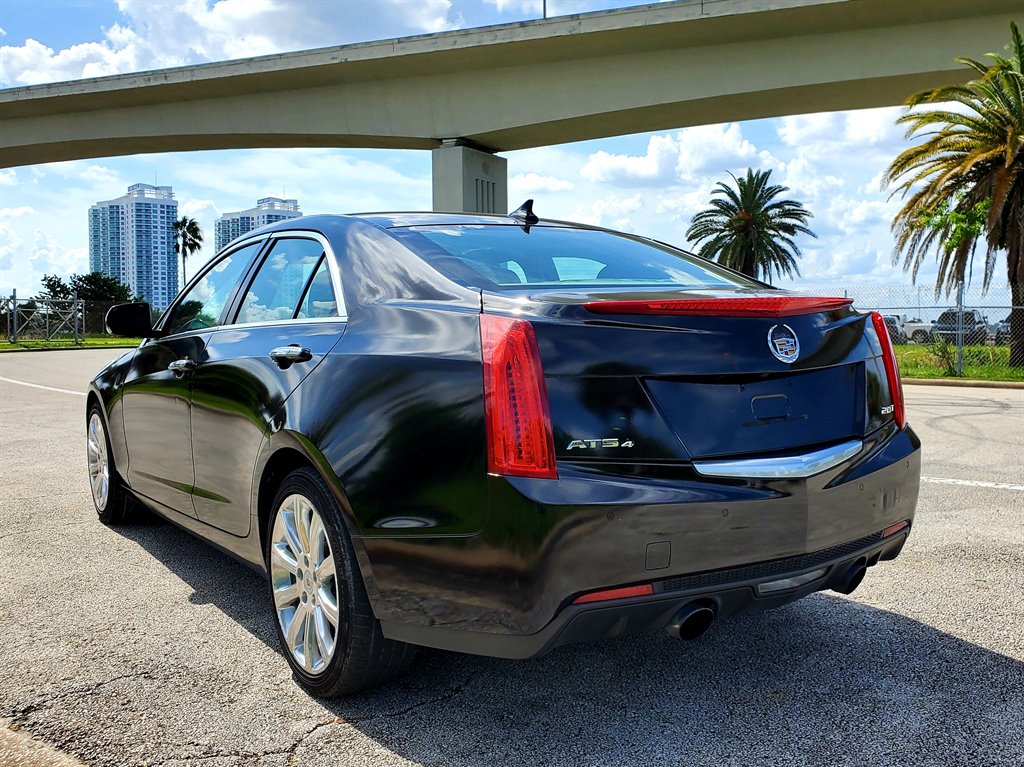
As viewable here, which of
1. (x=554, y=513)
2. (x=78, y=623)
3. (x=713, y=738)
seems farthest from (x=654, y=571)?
(x=78, y=623)

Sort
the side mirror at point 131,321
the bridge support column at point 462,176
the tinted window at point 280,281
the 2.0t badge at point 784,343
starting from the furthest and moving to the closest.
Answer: the bridge support column at point 462,176
the side mirror at point 131,321
the tinted window at point 280,281
the 2.0t badge at point 784,343

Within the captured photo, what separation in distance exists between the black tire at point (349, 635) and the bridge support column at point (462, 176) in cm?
2201

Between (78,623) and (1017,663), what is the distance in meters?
3.51

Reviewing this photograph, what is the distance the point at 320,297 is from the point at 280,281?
427 millimetres

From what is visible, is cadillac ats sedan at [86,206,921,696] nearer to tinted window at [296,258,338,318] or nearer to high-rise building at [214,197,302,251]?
tinted window at [296,258,338,318]

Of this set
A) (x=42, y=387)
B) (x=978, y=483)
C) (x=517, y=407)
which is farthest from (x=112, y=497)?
(x=42, y=387)

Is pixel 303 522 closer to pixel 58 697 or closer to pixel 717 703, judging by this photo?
pixel 58 697

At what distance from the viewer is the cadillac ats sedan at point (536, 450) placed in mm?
2498

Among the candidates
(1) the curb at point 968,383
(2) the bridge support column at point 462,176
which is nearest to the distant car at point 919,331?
(1) the curb at point 968,383

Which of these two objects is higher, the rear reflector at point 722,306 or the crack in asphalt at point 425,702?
the rear reflector at point 722,306

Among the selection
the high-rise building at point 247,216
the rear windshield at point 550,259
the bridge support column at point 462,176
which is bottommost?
the rear windshield at point 550,259

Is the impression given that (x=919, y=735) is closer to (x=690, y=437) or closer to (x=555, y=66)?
(x=690, y=437)

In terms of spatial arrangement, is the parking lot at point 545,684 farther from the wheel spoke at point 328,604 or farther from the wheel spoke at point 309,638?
the wheel spoke at point 328,604

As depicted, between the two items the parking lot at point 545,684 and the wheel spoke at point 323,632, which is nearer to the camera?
the parking lot at point 545,684
